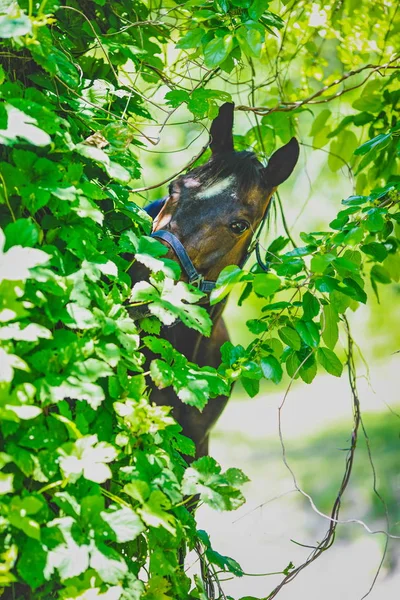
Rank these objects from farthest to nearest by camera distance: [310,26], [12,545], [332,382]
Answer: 1. [332,382]
2. [310,26]
3. [12,545]

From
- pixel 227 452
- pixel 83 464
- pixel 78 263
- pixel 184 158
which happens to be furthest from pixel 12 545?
pixel 227 452

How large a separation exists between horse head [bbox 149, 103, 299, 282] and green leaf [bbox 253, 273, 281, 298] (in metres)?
0.36

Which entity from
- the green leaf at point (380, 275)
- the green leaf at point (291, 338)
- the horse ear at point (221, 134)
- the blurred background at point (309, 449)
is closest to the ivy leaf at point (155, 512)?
the green leaf at point (291, 338)

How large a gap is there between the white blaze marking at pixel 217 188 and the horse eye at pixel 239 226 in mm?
94

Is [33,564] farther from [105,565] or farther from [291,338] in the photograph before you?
[291,338]

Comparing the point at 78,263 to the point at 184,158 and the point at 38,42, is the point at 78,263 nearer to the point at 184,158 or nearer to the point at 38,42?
the point at 38,42

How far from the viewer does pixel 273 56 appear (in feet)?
9.78

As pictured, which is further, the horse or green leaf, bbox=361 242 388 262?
the horse

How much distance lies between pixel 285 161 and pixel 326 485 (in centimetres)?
342

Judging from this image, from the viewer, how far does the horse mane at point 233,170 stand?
184 cm

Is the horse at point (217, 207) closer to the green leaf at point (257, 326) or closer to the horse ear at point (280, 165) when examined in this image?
the horse ear at point (280, 165)

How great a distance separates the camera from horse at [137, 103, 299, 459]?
69.9 inches

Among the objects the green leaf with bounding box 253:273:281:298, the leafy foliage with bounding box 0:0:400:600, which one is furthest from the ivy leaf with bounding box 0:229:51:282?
the green leaf with bounding box 253:273:281:298

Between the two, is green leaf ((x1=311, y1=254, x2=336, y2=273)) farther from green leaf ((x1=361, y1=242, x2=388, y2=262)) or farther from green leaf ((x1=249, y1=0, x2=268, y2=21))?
green leaf ((x1=249, y1=0, x2=268, y2=21))
